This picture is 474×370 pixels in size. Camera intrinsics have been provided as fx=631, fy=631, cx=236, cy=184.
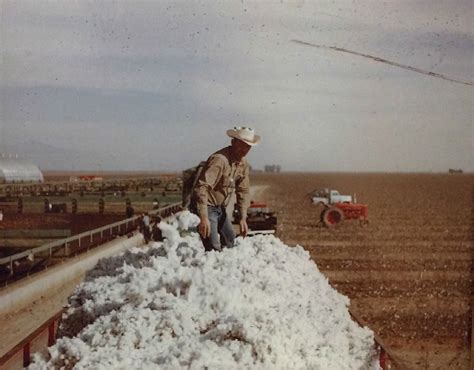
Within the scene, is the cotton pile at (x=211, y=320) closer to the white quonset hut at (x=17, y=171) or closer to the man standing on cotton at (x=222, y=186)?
the man standing on cotton at (x=222, y=186)

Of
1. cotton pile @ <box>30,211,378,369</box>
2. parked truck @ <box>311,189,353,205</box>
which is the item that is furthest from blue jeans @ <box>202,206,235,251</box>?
parked truck @ <box>311,189,353,205</box>

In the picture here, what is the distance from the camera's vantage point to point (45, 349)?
3680mm

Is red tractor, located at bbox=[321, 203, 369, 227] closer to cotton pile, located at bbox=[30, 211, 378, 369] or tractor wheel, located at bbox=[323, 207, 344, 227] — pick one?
tractor wheel, located at bbox=[323, 207, 344, 227]

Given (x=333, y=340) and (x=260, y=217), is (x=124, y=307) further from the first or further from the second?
(x=260, y=217)

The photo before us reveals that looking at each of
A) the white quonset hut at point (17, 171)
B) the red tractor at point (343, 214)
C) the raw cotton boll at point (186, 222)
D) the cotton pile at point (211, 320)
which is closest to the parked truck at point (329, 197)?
the red tractor at point (343, 214)

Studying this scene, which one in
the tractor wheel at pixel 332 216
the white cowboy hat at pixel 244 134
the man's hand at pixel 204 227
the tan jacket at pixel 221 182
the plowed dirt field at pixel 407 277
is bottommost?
the plowed dirt field at pixel 407 277

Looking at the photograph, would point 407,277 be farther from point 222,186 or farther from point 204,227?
point 204,227

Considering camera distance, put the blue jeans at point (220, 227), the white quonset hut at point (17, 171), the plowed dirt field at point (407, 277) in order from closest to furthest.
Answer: the blue jeans at point (220, 227) → the plowed dirt field at point (407, 277) → the white quonset hut at point (17, 171)

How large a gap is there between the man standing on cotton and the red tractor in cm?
1545

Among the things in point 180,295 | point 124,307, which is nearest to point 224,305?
point 180,295

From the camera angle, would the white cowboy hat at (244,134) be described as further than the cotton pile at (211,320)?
Yes

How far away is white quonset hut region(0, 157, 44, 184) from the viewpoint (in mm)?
53141

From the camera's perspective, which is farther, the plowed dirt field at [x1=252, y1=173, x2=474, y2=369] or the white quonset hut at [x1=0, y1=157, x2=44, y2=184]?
the white quonset hut at [x1=0, y1=157, x2=44, y2=184]

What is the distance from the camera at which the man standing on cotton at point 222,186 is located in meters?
5.13
